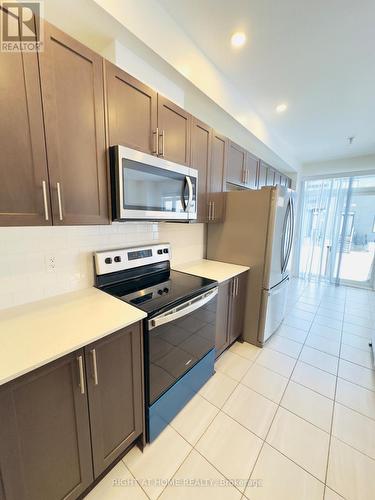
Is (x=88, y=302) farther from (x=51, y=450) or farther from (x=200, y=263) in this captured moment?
(x=200, y=263)

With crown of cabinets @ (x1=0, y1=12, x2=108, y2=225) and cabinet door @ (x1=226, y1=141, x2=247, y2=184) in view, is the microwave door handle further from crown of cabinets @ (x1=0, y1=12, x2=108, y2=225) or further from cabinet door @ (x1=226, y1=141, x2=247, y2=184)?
cabinet door @ (x1=226, y1=141, x2=247, y2=184)

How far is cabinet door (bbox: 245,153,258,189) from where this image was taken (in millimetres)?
2692

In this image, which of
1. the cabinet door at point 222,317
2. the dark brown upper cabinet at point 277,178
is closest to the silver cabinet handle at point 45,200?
the cabinet door at point 222,317

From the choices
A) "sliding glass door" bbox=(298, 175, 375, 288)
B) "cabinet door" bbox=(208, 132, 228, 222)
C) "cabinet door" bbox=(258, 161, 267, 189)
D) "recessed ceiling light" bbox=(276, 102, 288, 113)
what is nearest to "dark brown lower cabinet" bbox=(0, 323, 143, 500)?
"cabinet door" bbox=(208, 132, 228, 222)

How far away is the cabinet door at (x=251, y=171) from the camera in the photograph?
2692 mm

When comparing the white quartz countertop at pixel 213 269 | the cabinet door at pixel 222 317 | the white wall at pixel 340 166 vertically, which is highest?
the white wall at pixel 340 166

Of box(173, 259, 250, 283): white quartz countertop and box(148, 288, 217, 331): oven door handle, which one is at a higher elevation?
box(173, 259, 250, 283): white quartz countertop

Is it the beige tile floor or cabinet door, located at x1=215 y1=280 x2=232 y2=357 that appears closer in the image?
the beige tile floor

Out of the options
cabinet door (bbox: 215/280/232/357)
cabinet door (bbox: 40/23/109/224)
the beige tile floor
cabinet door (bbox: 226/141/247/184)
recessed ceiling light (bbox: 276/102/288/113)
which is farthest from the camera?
recessed ceiling light (bbox: 276/102/288/113)

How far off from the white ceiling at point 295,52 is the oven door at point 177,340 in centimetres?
195

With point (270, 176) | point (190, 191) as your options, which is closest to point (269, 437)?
point (190, 191)

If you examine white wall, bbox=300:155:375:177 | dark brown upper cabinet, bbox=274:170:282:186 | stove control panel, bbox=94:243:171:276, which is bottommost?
stove control panel, bbox=94:243:171:276

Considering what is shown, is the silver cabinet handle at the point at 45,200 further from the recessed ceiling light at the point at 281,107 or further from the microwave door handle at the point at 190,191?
the recessed ceiling light at the point at 281,107

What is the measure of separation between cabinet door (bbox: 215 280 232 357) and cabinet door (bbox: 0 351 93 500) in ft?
4.11
